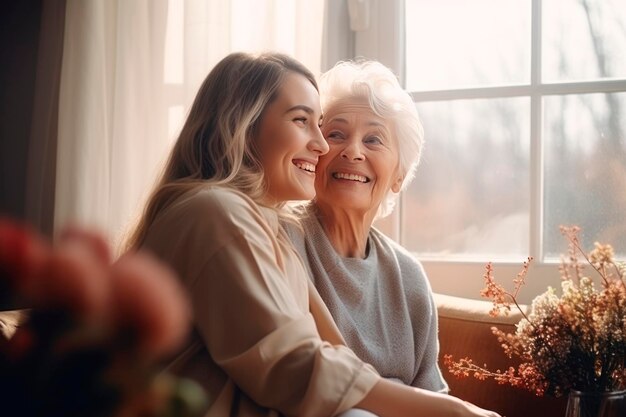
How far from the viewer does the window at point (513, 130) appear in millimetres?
2600

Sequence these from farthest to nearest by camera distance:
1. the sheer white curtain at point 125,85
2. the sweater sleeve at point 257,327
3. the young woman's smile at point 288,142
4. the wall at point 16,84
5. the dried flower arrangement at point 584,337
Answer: the wall at point 16,84 → the sheer white curtain at point 125,85 → the young woman's smile at point 288,142 → the dried flower arrangement at point 584,337 → the sweater sleeve at point 257,327

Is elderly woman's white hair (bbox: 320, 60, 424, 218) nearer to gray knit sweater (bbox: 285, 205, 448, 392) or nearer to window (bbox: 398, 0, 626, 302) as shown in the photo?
gray knit sweater (bbox: 285, 205, 448, 392)

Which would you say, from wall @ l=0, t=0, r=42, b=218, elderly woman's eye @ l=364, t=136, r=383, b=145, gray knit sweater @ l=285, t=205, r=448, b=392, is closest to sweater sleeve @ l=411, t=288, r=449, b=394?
gray knit sweater @ l=285, t=205, r=448, b=392

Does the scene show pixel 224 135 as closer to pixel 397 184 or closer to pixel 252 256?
pixel 252 256

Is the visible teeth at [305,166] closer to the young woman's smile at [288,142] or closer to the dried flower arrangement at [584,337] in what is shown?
the young woman's smile at [288,142]

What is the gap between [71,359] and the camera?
412 millimetres

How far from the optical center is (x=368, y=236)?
2248 mm

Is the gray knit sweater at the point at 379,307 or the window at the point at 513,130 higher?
the window at the point at 513,130

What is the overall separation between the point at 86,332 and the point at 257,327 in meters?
1.02

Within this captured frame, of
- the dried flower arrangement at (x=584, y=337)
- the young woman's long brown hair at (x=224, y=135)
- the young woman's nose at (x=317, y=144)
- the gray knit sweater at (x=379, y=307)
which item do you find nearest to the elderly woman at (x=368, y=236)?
the gray knit sweater at (x=379, y=307)

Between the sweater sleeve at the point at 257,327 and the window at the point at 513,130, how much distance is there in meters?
1.33

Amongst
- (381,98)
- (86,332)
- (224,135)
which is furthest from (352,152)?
(86,332)

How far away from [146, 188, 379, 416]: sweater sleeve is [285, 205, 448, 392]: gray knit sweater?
20.9 inches

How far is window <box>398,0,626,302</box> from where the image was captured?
2.60 meters
